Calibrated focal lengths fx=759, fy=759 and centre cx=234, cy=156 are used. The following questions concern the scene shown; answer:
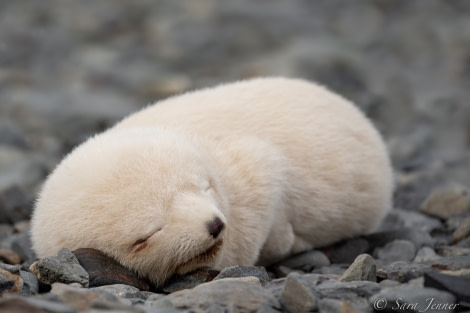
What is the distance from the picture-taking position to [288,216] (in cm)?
599

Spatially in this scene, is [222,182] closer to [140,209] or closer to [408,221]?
[140,209]

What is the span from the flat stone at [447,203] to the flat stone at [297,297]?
3.44 metres

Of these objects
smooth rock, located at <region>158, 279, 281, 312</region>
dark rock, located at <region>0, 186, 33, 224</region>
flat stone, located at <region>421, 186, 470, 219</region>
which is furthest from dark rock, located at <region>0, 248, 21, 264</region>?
flat stone, located at <region>421, 186, 470, 219</region>

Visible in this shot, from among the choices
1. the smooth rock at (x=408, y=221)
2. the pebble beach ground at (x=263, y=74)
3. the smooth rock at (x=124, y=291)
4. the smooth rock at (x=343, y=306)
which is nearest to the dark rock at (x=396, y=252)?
the pebble beach ground at (x=263, y=74)

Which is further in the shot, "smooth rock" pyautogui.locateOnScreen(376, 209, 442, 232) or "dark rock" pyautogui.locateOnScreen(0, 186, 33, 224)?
"dark rock" pyautogui.locateOnScreen(0, 186, 33, 224)

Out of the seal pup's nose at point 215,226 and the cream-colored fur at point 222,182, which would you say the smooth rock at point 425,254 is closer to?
the cream-colored fur at point 222,182

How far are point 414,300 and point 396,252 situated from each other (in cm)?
218

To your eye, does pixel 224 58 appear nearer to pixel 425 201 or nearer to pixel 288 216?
pixel 425 201

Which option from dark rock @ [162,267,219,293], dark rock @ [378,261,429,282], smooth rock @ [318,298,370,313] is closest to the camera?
smooth rock @ [318,298,370,313]

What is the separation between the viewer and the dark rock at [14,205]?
7590mm

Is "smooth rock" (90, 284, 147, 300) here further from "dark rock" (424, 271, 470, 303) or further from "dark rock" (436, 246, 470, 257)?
"dark rock" (436, 246, 470, 257)

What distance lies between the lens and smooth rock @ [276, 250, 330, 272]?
19.7 feet

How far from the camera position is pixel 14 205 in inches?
303

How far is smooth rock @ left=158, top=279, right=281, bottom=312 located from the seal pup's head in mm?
514
